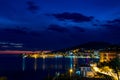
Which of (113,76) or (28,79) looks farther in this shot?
(28,79)

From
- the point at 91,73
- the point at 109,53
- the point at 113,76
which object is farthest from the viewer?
the point at 109,53

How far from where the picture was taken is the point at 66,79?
4409 centimetres

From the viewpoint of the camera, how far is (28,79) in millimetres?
80188

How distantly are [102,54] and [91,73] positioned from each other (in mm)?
32543

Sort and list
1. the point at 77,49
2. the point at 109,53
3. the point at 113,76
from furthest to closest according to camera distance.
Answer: the point at 77,49 < the point at 109,53 < the point at 113,76

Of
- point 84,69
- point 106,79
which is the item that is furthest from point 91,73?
point 106,79

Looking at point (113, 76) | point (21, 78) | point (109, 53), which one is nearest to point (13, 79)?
point (21, 78)

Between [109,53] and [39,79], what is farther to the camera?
[109,53]

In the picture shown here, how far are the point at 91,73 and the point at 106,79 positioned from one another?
60.1 ft

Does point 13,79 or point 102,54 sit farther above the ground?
point 102,54

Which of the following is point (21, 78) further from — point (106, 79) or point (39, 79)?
point (106, 79)

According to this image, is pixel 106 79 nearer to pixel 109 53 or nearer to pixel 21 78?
pixel 21 78

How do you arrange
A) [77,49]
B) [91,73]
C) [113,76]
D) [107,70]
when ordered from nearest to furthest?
[113,76] < [107,70] < [91,73] < [77,49]

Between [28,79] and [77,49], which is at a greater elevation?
[77,49]
